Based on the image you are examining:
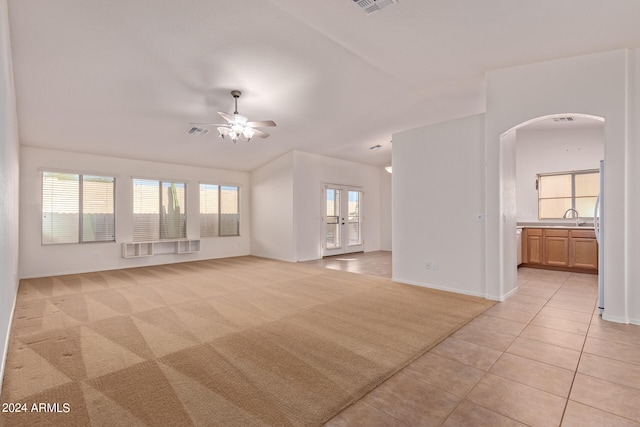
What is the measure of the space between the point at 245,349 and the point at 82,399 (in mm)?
1166

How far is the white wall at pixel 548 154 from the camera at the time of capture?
21.0 feet

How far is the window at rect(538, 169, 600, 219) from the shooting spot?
6.55m

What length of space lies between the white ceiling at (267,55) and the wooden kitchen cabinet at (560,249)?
10.4ft

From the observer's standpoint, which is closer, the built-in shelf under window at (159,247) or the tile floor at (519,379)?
the tile floor at (519,379)

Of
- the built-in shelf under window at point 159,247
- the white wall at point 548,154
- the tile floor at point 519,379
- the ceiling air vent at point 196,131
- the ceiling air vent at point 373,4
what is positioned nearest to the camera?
the tile floor at point 519,379

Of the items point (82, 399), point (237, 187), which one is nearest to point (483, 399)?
point (82, 399)

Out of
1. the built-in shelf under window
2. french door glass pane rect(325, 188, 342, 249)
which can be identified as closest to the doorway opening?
french door glass pane rect(325, 188, 342, 249)

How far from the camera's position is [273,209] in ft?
27.8

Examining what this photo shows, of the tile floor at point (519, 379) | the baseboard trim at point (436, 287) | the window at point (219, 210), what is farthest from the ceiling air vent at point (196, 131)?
the tile floor at point (519, 379)

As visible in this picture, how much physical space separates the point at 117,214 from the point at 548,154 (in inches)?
400

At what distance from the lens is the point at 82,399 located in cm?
198

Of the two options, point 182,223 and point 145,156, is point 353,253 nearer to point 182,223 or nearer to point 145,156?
point 182,223

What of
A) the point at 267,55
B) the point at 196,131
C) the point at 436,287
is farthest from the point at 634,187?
the point at 196,131

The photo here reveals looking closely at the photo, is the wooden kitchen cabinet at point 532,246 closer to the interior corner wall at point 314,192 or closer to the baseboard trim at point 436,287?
the baseboard trim at point 436,287
